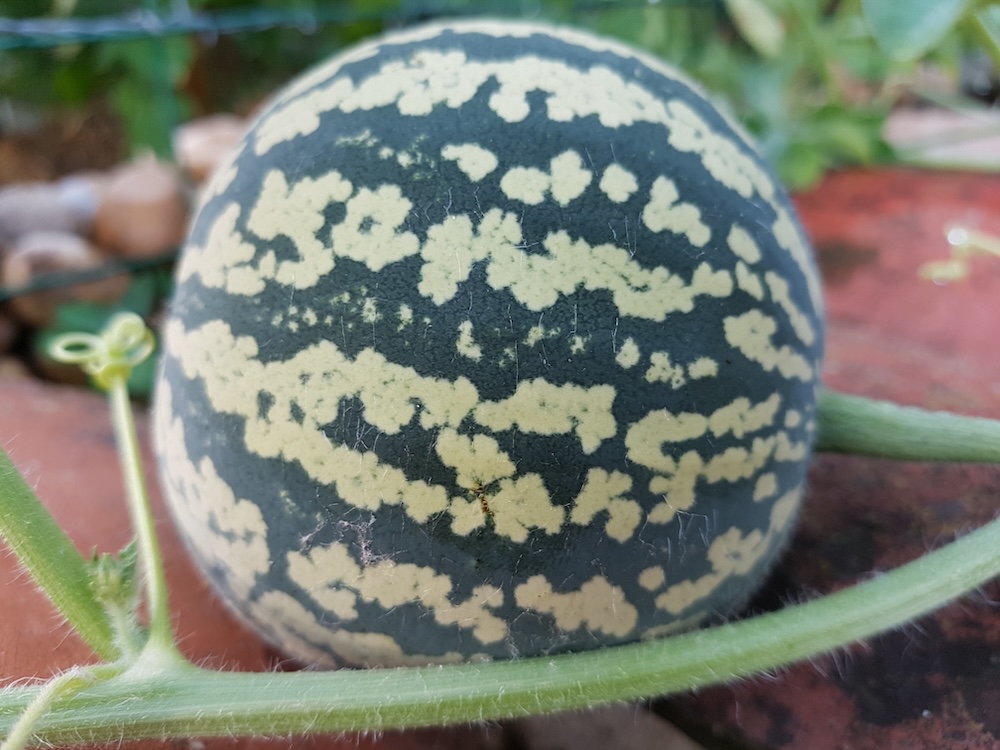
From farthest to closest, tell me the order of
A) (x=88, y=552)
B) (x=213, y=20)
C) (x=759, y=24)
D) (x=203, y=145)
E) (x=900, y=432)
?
(x=203, y=145) < (x=213, y=20) < (x=759, y=24) < (x=88, y=552) < (x=900, y=432)

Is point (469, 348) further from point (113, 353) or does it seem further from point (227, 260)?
point (113, 353)

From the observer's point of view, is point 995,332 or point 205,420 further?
point 995,332

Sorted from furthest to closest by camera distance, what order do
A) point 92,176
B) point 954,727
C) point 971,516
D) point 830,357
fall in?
point 92,176
point 830,357
point 971,516
point 954,727

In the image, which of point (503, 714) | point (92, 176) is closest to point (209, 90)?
point (92, 176)

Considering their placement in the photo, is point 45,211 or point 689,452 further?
point 45,211

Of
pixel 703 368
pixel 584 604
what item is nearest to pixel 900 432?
pixel 703 368

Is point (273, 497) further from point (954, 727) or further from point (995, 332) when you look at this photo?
point (995, 332)

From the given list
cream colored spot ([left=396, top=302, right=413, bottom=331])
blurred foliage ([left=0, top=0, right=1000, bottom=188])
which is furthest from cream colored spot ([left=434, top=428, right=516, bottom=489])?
blurred foliage ([left=0, top=0, right=1000, bottom=188])

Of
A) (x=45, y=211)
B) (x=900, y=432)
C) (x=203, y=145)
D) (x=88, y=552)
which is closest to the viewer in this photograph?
(x=900, y=432)
